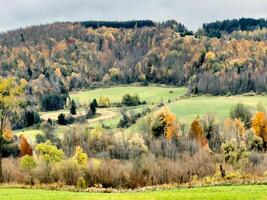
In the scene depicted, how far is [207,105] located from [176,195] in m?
122

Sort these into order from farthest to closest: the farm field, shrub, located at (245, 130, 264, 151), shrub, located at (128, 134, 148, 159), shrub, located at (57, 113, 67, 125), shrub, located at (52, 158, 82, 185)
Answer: shrub, located at (57, 113, 67, 125)
the farm field
shrub, located at (245, 130, 264, 151)
shrub, located at (128, 134, 148, 159)
shrub, located at (52, 158, 82, 185)

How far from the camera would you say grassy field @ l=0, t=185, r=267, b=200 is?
3684 centimetres

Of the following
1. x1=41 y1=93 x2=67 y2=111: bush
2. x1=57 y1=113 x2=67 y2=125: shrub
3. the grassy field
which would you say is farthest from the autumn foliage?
x1=41 y1=93 x2=67 y2=111: bush

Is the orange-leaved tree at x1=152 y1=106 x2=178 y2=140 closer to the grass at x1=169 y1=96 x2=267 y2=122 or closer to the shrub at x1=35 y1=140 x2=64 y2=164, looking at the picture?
the grass at x1=169 y1=96 x2=267 y2=122

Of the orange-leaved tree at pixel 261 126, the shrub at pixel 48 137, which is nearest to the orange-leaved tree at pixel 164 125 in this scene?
the orange-leaved tree at pixel 261 126

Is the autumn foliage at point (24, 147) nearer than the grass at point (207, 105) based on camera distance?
Yes

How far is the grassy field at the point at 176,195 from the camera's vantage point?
3684 centimetres

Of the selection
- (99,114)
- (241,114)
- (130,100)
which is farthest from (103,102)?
(241,114)

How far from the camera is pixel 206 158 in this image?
93.1 m

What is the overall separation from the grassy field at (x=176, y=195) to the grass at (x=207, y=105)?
326 ft

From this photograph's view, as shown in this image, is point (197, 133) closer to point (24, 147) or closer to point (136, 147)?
point (136, 147)

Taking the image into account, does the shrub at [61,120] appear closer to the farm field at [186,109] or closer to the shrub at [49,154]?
the farm field at [186,109]

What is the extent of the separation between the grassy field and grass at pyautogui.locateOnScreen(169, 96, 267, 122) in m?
99.4

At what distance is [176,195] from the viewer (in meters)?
38.0
